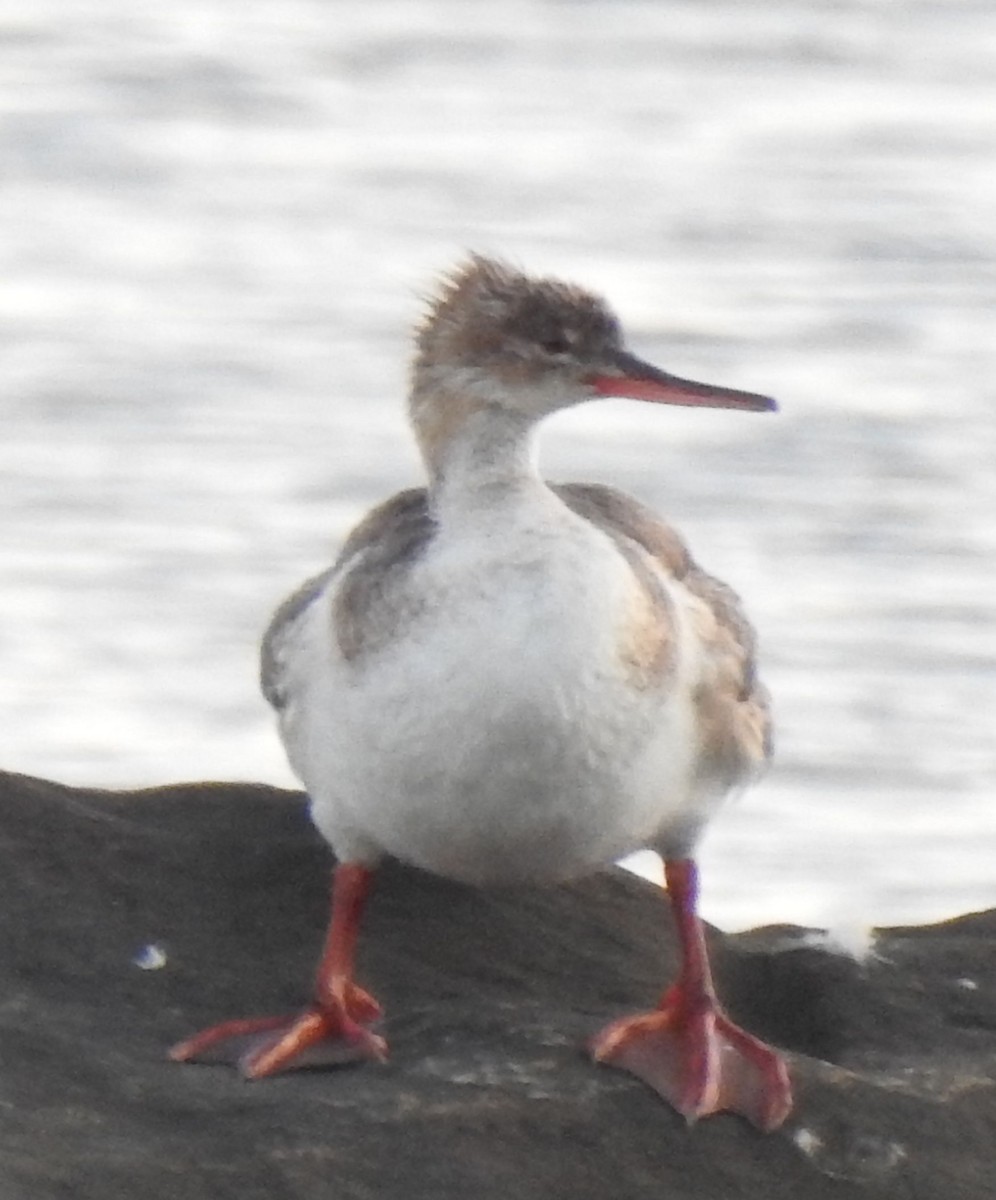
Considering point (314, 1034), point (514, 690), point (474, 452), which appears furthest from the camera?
point (474, 452)

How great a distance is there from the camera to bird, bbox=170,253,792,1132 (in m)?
5.50

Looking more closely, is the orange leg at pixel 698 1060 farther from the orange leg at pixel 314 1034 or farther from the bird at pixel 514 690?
the orange leg at pixel 314 1034

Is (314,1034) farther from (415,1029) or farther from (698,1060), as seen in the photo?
(698,1060)

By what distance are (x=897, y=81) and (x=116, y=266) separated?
175 inches

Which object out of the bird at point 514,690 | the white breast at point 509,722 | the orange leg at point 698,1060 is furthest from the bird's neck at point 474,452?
the orange leg at point 698,1060

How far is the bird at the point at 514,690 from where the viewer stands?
5504 mm

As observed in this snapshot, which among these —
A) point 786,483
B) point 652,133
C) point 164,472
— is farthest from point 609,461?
point 652,133

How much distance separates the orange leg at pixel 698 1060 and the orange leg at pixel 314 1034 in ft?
1.40

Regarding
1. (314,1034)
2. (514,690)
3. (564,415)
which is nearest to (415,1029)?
(314,1034)

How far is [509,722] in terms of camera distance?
215 inches

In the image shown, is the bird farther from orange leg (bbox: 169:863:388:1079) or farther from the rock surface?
the rock surface

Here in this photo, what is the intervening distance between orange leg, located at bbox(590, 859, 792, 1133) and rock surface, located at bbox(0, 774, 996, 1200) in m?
0.03

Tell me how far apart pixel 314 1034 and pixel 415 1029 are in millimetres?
176

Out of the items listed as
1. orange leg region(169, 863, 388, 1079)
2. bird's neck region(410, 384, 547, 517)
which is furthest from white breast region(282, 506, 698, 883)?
orange leg region(169, 863, 388, 1079)
